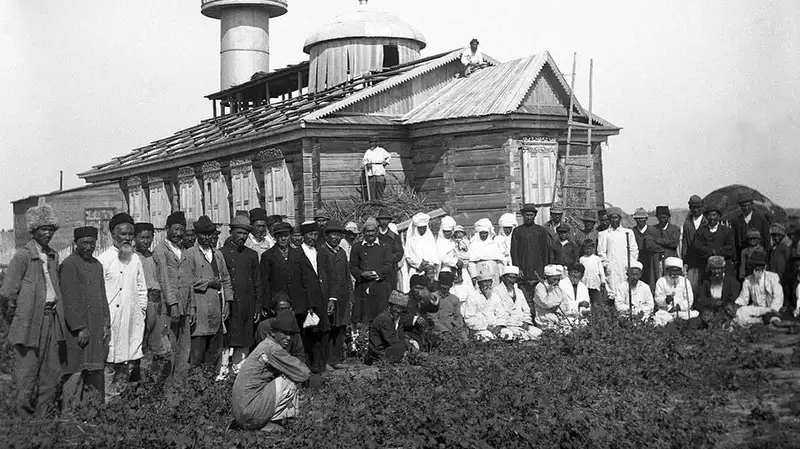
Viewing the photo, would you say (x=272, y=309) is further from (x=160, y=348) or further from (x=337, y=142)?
(x=337, y=142)

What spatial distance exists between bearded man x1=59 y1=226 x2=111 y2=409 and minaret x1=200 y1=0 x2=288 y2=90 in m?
27.2

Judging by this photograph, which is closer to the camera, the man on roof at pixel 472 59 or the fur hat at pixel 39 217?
the fur hat at pixel 39 217

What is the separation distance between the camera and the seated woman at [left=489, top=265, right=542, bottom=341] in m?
12.8

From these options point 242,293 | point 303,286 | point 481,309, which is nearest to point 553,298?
point 481,309

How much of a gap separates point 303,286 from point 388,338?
1096 mm

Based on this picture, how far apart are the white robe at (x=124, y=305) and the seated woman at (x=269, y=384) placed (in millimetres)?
1440

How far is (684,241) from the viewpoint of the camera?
14078 millimetres

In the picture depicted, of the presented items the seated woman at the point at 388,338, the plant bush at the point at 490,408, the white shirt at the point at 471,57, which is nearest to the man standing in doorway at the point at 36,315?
the plant bush at the point at 490,408

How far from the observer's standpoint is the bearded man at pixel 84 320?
320 inches

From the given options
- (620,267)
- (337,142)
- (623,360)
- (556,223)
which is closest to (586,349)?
(623,360)

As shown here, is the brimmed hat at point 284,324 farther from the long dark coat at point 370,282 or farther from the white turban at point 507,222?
the white turban at point 507,222

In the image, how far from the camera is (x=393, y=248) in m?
12.7

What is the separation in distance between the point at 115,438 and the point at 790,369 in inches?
262

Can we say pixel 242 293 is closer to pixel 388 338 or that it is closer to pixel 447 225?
pixel 388 338
